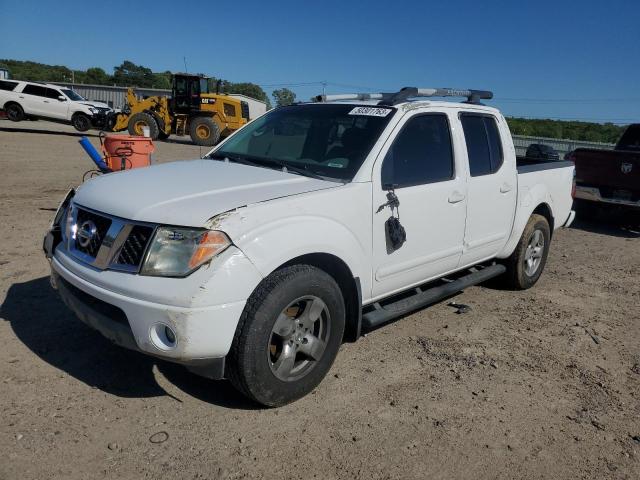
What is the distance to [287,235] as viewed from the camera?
2906 millimetres

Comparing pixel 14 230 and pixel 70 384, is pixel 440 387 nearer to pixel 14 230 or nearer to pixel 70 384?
pixel 70 384

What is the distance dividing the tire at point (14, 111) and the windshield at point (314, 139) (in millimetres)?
22840

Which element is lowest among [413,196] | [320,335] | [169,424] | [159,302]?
[169,424]

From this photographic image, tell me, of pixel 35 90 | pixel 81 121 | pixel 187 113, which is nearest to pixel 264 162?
pixel 187 113

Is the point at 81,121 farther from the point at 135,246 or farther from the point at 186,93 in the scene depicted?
the point at 135,246

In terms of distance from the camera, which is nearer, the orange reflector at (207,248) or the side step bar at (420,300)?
the orange reflector at (207,248)

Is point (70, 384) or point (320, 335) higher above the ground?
point (320, 335)

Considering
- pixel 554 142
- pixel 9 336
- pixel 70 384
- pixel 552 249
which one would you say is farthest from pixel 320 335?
pixel 554 142

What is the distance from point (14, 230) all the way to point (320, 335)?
A: 16.9ft

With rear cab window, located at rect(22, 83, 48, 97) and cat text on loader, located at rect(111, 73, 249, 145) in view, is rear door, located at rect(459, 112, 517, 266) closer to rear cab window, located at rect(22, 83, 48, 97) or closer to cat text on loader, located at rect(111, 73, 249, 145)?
cat text on loader, located at rect(111, 73, 249, 145)

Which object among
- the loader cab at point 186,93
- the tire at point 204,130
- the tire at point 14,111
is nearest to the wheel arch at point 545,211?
the tire at point 204,130

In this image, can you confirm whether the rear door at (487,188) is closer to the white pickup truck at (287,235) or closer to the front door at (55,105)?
the white pickup truck at (287,235)

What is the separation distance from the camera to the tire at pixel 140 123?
22672 mm

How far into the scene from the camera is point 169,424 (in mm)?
2979
